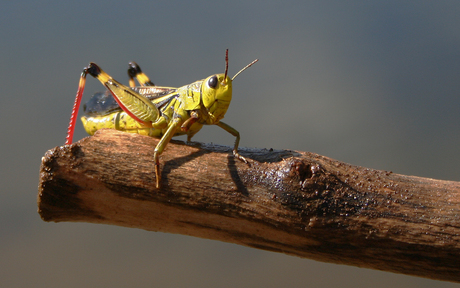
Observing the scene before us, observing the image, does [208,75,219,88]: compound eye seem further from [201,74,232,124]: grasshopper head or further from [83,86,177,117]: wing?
[83,86,177,117]: wing

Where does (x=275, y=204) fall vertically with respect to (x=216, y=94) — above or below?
below

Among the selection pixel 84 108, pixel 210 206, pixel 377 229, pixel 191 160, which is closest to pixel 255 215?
pixel 210 206

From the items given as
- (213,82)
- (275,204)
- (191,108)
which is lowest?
(275,204)

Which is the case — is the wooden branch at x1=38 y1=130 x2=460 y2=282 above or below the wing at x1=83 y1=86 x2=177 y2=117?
below

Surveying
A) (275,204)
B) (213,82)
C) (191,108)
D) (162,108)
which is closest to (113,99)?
(162,108)

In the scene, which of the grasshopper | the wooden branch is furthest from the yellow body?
the wooden branch

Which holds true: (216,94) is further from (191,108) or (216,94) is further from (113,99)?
(113,99)
